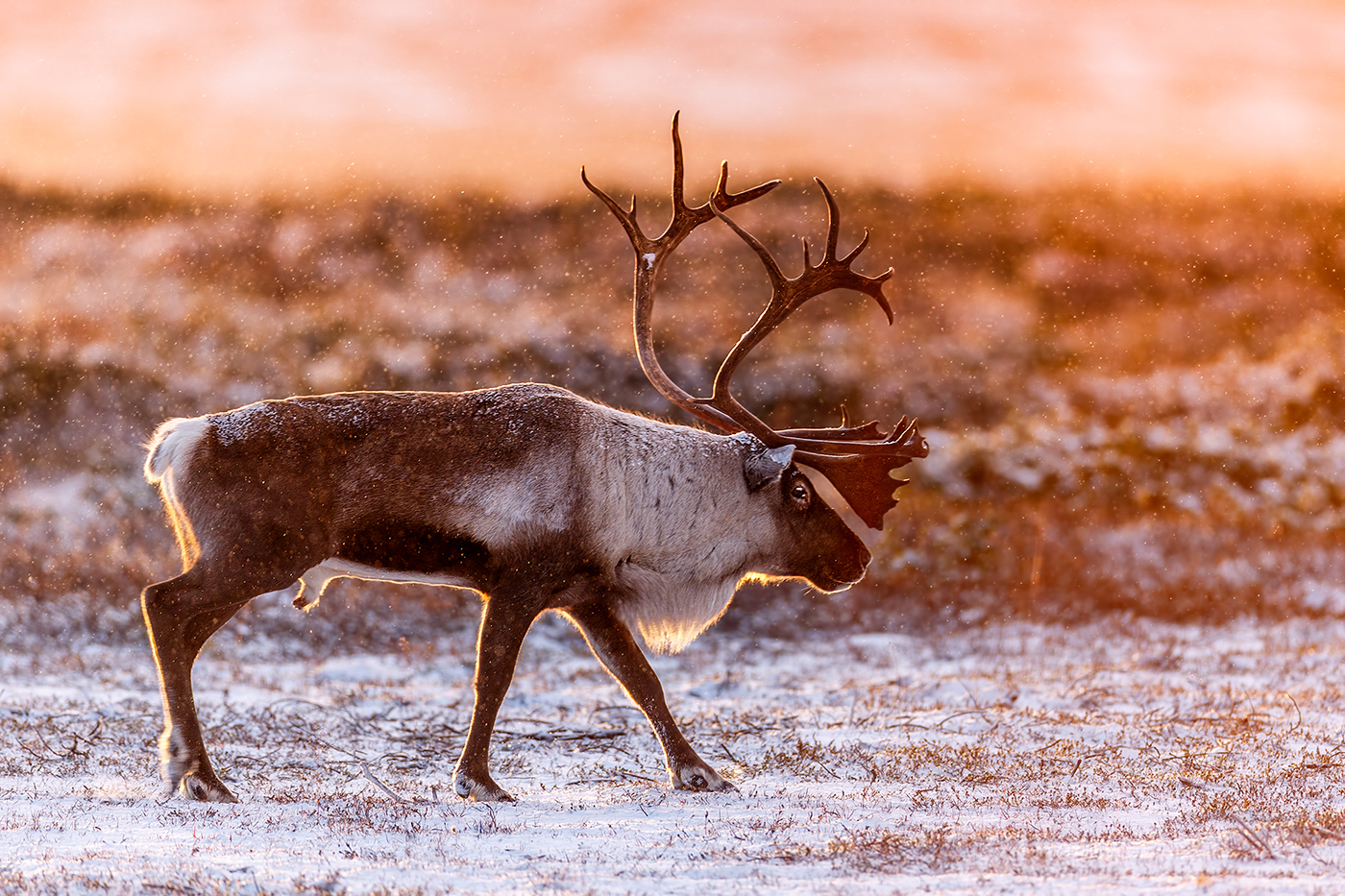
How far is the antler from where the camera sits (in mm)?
6676

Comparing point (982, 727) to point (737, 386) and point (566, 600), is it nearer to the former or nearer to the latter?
point (566, 600)

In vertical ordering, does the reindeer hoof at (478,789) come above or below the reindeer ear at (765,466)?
below

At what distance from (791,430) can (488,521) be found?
1743 mm

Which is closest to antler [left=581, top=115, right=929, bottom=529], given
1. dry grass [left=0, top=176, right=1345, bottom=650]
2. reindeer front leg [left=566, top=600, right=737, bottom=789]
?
reindeer front leg [left=566, top=600, right=737, bottom=789]

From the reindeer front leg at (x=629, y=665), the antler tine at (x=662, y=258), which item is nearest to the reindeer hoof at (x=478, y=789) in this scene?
the reindeer front leg at (x=629, y=665)

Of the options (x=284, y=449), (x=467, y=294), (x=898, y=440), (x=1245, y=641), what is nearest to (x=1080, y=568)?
(x=1245, y=641)

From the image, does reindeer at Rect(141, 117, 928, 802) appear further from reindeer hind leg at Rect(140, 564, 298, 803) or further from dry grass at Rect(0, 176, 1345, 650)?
dry grass at Rect(0, 176, 1345, 650)

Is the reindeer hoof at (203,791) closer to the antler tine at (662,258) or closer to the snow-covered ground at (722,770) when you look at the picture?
the snow-covered ground at (722,770)

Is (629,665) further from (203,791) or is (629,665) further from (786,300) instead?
(786,300)

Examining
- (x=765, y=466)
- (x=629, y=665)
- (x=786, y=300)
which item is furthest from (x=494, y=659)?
(x=786, y=300)

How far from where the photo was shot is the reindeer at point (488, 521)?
18.3 feet

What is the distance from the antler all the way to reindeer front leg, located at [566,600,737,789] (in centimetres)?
119

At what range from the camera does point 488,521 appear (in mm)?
5750

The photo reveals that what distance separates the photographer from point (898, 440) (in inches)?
266
